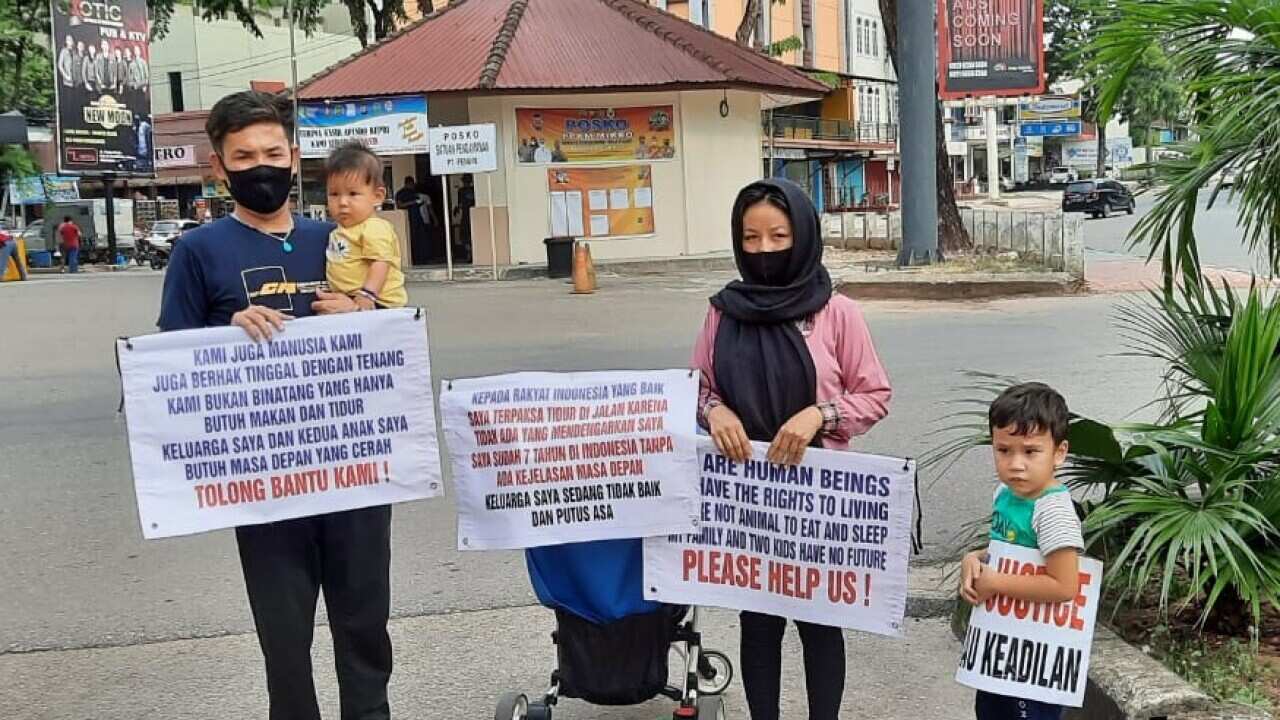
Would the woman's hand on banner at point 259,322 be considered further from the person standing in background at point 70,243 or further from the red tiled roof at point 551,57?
the person standing in background at point 70,243

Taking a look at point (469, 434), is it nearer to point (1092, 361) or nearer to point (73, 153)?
point (1092, 361)

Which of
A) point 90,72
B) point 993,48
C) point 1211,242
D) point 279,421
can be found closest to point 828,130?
point 1211,242

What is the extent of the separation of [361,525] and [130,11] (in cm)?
3542

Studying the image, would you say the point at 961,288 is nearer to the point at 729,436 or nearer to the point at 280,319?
the point at 729,436

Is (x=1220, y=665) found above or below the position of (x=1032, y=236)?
below

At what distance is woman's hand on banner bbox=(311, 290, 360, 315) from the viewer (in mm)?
3586

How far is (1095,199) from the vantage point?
49.2 meters

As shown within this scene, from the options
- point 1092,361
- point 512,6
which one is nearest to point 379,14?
point 512,6

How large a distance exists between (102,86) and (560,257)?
17595mm

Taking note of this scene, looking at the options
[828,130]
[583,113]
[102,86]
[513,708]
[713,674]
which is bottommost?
[713,674]

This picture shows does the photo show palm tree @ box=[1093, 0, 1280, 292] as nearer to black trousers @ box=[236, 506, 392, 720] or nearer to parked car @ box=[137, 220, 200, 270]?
black trousers @ box=[236, 506, 392, 720]

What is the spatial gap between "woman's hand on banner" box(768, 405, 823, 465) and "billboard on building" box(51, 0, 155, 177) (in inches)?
1333

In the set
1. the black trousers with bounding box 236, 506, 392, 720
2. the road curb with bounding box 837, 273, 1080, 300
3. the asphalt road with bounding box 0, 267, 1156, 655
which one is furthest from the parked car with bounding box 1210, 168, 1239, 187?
the road curb with bounding box 837, 273, 1080, 300

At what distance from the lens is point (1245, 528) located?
3.97 meters
